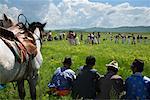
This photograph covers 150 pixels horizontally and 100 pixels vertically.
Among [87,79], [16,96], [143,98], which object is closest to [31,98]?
[16,96]

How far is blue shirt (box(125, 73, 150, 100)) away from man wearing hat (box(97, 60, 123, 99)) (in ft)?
0.96

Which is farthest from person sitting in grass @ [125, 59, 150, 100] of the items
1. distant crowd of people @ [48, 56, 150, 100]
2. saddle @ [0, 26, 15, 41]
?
saddle @ [0, 26, 15, 41]

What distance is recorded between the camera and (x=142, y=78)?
8688 millimetres

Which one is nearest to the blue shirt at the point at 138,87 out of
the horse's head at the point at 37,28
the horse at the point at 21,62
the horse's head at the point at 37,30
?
the horse at the point at 21,62

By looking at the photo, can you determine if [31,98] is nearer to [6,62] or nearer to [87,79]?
[87,79]

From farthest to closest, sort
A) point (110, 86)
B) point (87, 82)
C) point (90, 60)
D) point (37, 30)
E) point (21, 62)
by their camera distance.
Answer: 1. point (37, 30)
2. point (87, 82)
3. point (90, 60)
4. point (110, 86)
5. point (21, 62)

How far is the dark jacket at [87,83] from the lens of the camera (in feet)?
31.1

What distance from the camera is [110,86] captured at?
9117 mm

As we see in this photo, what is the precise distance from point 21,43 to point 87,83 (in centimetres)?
175

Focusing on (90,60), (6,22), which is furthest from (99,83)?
(6,22)

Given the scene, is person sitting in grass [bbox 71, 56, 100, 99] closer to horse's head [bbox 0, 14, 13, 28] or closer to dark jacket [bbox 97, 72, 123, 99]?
dark jacket [bbox 97, 72, 123, 99]

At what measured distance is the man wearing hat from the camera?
29.7ft

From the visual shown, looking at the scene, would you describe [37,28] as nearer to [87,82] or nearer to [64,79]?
[64,79]

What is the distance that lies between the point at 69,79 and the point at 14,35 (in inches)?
70.7
